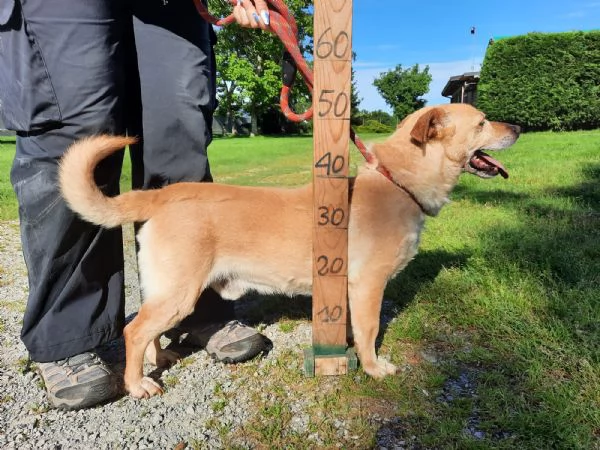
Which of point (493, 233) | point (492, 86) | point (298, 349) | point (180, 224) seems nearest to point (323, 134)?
point (180, 224)

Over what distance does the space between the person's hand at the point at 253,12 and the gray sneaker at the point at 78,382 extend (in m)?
1.95

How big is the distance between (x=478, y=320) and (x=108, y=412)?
2.18m

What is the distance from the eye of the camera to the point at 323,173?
2.28 metres

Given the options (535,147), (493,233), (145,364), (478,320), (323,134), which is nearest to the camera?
(323,134)

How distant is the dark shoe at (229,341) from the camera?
2.64 metres

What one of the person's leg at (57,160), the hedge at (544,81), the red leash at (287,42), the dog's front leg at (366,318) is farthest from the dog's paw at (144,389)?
the hedge at (544,81)

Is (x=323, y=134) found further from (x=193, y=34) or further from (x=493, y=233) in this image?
(x=493, y=233)

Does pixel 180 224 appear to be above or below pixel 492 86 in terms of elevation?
below

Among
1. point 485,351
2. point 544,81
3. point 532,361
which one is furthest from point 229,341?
point 544,81

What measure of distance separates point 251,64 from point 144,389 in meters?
42.3

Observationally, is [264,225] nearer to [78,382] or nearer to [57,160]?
[57,160]

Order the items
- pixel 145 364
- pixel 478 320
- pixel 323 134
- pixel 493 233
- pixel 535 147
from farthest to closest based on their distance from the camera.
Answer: pixel 535 147, pixel 493 233, pixel 478 320, pixel 145 364, pixel 323 134

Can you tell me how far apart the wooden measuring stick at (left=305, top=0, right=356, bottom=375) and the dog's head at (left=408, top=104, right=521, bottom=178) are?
2.41ft

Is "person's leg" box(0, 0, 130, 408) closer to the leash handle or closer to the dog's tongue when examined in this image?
the leash handle
